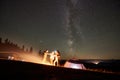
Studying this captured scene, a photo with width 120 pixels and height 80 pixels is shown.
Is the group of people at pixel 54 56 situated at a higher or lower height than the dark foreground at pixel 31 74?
higher

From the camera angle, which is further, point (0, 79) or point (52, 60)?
point (52, 60)

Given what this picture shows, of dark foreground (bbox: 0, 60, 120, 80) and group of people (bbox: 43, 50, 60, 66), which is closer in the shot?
dark foreground (bbox: 0, 60, 120, 80)

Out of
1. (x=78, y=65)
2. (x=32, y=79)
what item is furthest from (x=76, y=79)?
(x=78, y=65)

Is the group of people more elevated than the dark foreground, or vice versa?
the group of people

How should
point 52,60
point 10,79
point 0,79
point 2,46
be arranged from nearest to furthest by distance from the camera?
point 0,79 < point 10,79 < point 52,60 < point 2,46

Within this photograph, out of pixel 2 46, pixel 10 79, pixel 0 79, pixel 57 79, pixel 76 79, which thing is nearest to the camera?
pixel 0 79

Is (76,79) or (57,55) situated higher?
(57,55)

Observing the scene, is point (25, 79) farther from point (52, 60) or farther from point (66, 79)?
point (52, 60)

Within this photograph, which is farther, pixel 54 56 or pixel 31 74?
pixel 54 56

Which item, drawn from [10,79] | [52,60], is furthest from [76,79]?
→ [52,60]

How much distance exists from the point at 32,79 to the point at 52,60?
52.2ft

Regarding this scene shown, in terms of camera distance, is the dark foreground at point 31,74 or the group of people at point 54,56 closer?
the dark foreground at point 31,74

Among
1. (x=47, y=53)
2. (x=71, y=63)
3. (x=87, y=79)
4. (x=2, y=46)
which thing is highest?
(x=2, y=46)

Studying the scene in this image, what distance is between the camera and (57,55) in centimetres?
2511
